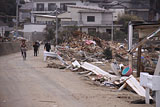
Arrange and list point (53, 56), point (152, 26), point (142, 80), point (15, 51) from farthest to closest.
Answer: point (15, 51) → point (53, 56) → point (152, 26) → point (142, 80)

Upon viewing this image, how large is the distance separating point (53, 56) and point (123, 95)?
15567mm

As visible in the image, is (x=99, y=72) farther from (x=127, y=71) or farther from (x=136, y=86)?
(x=136, y=86)

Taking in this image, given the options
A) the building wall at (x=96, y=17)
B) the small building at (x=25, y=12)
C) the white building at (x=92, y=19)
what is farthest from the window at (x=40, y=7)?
the building wall at (x=96, y=17)

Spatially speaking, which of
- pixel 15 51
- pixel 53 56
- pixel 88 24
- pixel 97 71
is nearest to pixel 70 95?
pixel 97 71

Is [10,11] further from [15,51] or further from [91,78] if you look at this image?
[91,78]

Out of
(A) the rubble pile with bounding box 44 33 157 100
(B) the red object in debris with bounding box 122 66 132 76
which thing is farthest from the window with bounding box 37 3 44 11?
(B) the red object in debris with bounding box 122 66 132 76

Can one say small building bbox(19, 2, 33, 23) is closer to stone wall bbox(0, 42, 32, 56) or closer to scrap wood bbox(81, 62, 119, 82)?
stone wall bbox(0, 42, 32, 56)

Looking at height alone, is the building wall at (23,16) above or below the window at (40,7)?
below

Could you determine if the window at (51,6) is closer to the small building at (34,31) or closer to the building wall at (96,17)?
the small building at (34,31)

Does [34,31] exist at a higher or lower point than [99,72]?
higher

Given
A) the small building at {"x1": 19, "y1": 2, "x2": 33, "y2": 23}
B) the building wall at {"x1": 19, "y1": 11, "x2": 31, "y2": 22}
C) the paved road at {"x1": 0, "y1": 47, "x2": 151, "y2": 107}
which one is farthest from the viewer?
the building wall at {"x1": 19, "y1": 11, "x2": 31, "y2": 22}

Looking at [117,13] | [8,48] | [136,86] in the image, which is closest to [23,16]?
[117,13]

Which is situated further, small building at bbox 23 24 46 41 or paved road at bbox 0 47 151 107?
small building at bbox 23 24 46 41

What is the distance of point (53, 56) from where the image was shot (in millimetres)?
27141
